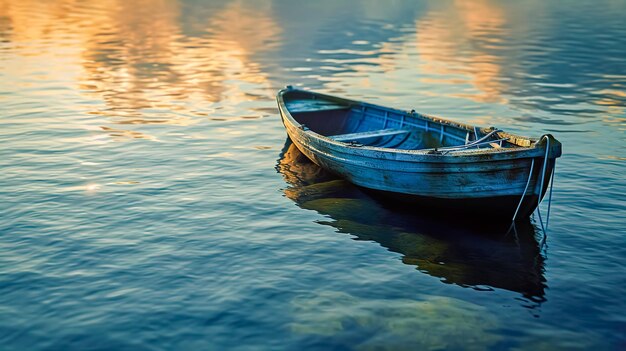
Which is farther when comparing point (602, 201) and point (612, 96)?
point (612, 96)

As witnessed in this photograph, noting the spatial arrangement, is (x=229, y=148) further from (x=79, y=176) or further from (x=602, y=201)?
(x=602, y=201)

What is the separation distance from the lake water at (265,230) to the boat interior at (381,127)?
1.55m

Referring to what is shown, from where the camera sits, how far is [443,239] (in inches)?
604

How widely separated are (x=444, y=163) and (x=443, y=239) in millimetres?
1660

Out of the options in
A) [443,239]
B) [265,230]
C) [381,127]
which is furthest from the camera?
[381,127]

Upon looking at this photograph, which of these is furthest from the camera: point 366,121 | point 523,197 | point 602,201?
point 366,121

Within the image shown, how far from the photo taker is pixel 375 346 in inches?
427

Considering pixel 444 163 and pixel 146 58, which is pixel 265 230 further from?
pixel 146 58

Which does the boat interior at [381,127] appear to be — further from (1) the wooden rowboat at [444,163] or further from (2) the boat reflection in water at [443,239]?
(2) the boat reflection in water at [443,239]

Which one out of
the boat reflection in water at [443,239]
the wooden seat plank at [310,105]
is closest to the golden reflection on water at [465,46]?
the wooden seat plank at [310,105]

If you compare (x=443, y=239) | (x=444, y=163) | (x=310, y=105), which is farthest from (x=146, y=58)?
(x=443, y=239)

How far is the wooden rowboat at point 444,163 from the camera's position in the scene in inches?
575

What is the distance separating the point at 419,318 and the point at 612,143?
48.5 feet

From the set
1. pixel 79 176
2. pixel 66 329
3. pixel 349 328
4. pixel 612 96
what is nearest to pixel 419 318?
pixel 349 328
